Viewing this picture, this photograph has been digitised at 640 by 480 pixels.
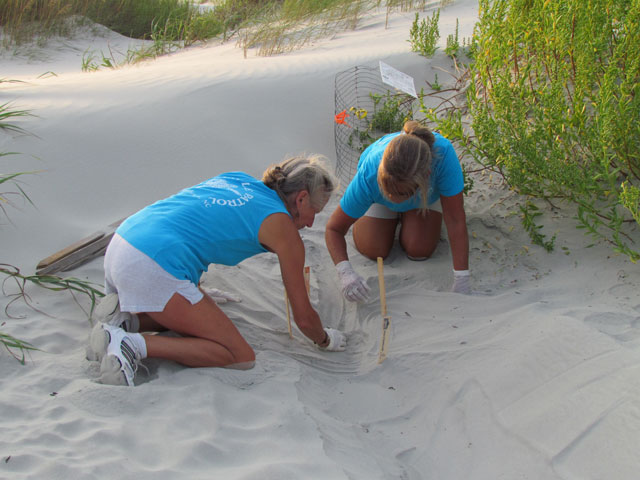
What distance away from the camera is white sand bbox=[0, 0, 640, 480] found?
1720 millimetres

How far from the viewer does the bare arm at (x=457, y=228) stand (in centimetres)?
295

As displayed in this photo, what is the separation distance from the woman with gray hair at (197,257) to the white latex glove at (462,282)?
103cm

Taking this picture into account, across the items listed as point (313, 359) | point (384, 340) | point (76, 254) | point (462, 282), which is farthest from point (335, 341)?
point (76, 254)

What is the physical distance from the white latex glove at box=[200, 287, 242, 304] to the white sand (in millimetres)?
102

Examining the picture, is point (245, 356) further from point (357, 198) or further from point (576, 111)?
point (576, 111)

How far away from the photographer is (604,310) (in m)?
2.51

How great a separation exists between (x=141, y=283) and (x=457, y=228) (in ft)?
5.83

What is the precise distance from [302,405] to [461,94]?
365 centimetres

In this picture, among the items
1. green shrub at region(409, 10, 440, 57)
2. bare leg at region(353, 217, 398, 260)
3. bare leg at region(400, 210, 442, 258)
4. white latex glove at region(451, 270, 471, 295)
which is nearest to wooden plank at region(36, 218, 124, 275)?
bare leg at region(353, 217, 398, 260)

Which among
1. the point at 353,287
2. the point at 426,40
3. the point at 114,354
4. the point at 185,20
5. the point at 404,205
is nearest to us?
the point at 114,354

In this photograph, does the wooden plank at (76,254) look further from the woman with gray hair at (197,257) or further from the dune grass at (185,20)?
the dune grass at (185,20)

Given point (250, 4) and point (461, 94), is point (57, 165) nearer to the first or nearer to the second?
point (461, 94)

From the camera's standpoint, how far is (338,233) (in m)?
3.11

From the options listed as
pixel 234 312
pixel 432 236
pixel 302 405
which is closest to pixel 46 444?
pixel 302 405
